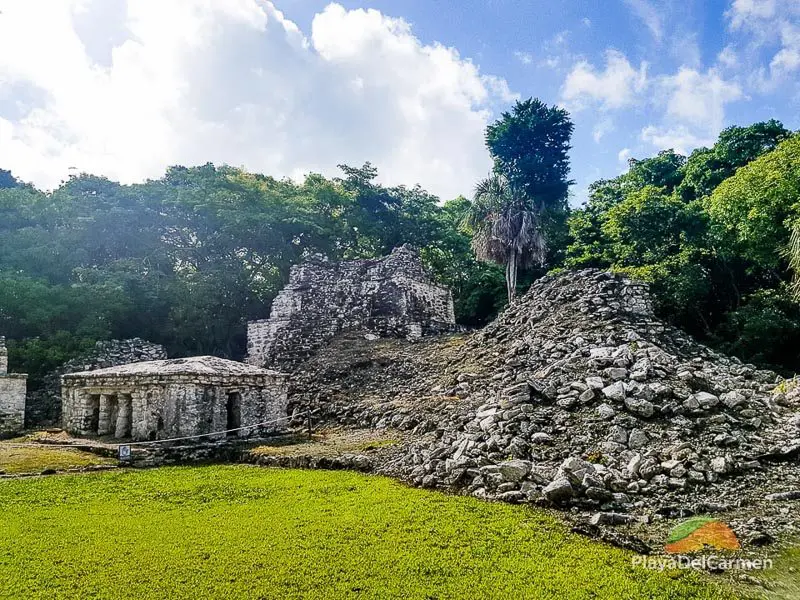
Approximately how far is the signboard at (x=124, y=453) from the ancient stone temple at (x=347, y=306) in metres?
9.64

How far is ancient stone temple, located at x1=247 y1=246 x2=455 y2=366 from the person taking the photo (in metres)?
20.3

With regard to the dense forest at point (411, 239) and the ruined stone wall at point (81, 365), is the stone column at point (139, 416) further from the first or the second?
the dense forest at point (411, 239)

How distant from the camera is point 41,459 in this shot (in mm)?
9797

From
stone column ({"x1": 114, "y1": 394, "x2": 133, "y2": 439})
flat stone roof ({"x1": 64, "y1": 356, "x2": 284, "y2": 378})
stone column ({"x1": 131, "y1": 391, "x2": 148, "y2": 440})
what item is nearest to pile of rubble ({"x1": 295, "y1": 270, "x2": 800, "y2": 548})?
flat stone roof ({"x1": 64, "y1": 356, "x2": 284, "y2": 378})

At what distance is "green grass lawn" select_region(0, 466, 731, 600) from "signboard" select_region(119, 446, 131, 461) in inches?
87.9

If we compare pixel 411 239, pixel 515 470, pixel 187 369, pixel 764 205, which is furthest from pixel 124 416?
pixel 411 239

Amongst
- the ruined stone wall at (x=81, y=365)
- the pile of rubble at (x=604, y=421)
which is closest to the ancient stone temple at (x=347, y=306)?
the ruined stone wall at (x=81, y=365)

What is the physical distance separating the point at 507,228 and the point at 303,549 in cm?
1688

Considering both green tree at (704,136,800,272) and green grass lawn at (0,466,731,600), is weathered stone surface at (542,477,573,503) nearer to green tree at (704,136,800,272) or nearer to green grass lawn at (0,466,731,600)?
green grass lawn at (0,466,731,600)

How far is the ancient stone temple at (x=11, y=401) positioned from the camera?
45.7 feet

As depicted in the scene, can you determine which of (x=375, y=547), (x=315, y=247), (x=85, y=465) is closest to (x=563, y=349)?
(x=375, y=547)

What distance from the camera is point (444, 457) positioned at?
8.20 meters

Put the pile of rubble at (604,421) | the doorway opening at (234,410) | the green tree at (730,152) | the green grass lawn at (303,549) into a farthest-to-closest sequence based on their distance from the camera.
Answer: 1. the green tree at (730,152)
2. the doorway opening at (234,410)
3. the pile of rubble at (604,421)
4. the green grass lawn at (303,549)

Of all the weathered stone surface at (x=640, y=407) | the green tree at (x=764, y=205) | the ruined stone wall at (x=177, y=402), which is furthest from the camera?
the green tree at (x=764, y=205)
